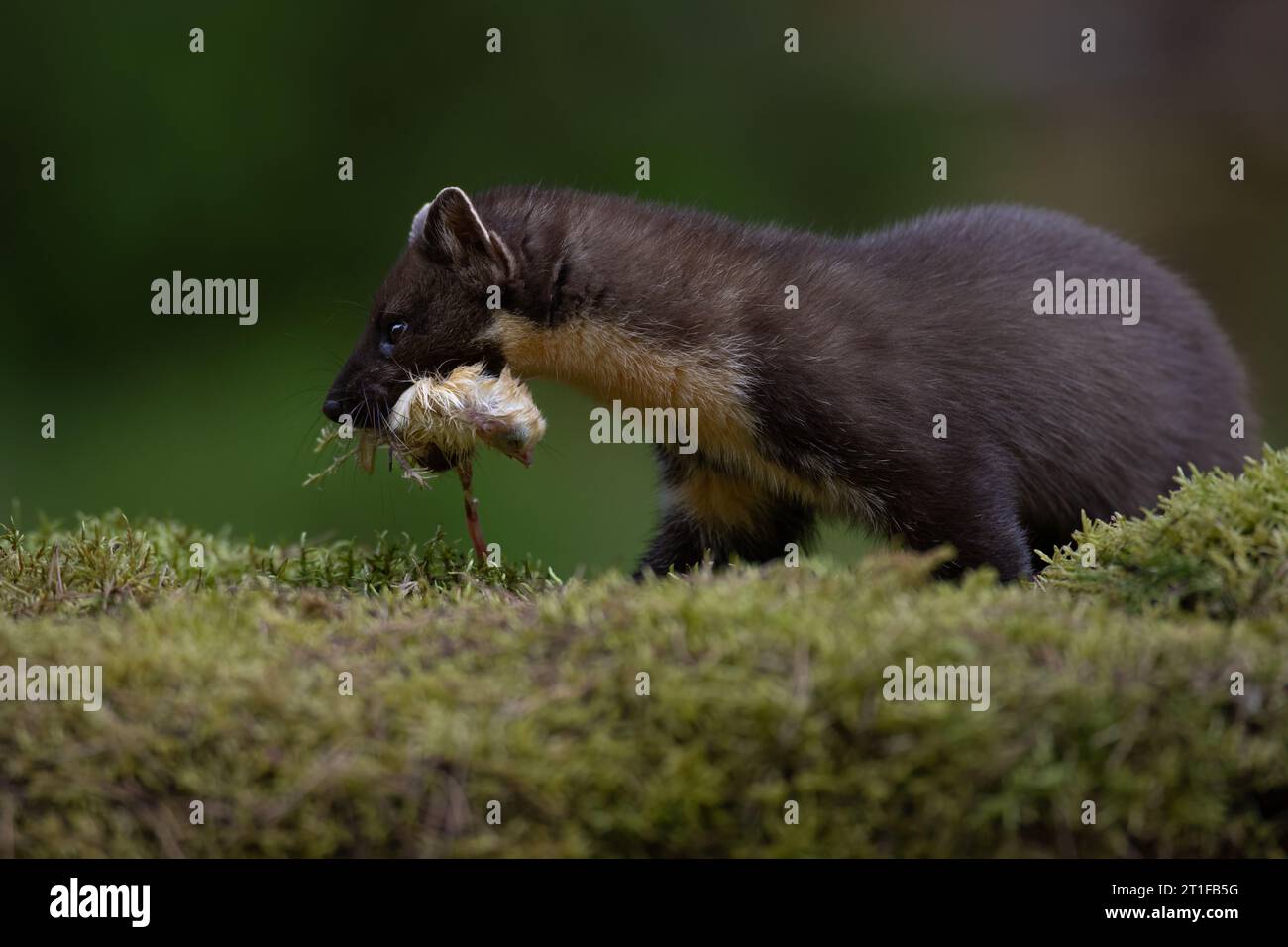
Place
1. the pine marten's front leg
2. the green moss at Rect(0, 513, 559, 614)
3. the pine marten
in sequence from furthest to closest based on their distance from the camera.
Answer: the pine marten's front leg → the pine marten → the green moss at Rect(0, 513, 559, 614)

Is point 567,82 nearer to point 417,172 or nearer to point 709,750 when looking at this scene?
point 417,172

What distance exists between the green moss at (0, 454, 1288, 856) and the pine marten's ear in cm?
239

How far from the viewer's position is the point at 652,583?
132 inches

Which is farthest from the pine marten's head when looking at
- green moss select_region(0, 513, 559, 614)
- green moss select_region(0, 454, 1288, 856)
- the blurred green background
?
the blurred green background

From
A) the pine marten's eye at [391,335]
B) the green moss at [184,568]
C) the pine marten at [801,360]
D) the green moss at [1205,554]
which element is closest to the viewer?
the green moss at [1205,554]

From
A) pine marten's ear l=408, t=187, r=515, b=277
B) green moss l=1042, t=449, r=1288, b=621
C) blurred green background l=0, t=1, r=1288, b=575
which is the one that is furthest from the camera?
blurred green background l=0, t=1, r=1288, b=575

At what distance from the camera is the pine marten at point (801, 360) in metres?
5.02

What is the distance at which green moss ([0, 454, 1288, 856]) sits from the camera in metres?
2.67

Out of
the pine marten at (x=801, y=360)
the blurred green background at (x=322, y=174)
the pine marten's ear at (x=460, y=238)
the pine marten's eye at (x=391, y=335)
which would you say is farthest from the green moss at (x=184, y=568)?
the blurred green background at (x=322, y=174)

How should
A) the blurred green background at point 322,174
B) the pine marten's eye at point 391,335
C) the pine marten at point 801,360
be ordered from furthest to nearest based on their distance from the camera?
the blurred green background at point 322,174
the pine marten's eye at point 391,335
the pine marten at point 801,360

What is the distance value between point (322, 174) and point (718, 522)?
6646 mm

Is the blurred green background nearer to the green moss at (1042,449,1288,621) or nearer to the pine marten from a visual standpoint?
the pine marten

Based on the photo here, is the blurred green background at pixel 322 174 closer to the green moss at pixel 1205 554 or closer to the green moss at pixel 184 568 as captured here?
the green moss at pixel 184 568
